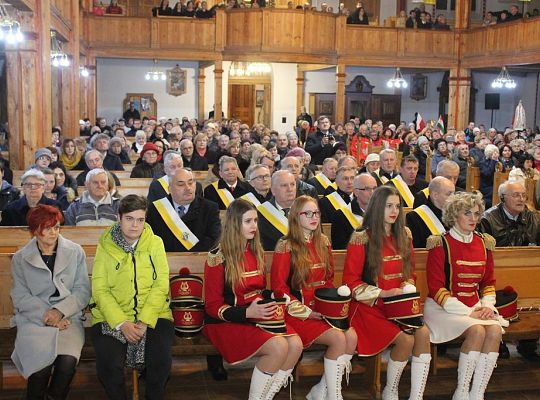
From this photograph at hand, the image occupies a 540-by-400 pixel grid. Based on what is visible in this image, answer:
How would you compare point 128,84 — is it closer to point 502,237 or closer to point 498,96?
point 498,96

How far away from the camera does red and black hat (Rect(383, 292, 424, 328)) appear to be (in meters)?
4.78

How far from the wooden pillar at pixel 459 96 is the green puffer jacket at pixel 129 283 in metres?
18.4

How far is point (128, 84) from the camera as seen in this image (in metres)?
24.0

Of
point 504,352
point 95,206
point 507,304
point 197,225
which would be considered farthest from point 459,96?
point 507,304

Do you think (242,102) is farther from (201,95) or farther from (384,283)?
(384,283)

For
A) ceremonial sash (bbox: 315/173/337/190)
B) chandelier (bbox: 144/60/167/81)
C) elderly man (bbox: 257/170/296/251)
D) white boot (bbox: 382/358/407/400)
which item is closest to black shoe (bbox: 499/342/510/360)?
white boot (bbox: 382/358/407/400)

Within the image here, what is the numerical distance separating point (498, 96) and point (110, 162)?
62.6 feet

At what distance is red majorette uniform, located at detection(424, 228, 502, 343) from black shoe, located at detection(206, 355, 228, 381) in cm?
159

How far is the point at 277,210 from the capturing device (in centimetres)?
627

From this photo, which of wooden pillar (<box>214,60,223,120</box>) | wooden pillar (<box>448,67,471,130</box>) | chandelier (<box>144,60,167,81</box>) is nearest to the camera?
wooden pillar (<box>214,60,223,120</box>)

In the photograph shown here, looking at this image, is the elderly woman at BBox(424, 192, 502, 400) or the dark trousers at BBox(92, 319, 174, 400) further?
the elderly woman at BBox(424, 192, 502, 400)

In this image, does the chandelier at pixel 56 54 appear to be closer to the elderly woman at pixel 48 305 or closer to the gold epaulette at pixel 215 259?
the elderly woman at pixel 48 305

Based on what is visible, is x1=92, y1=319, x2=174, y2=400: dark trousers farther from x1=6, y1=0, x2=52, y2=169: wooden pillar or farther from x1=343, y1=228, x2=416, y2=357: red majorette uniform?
x1=6, y1=0, x2=52, y2=169: wooden pillar

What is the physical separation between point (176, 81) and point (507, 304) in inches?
799
